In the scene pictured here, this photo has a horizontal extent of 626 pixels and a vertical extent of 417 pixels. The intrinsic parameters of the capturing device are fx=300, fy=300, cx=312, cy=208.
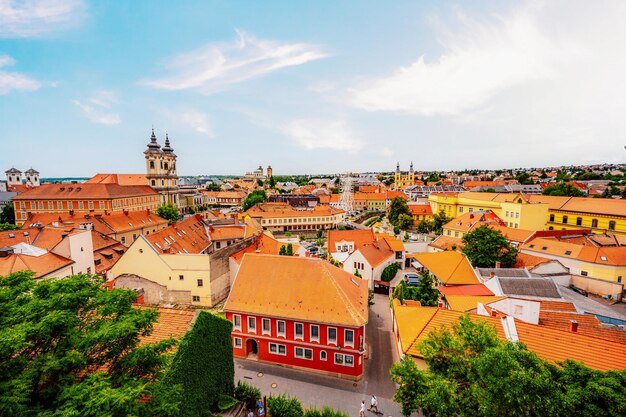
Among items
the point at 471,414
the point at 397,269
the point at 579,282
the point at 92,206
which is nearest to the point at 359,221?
the point at 397,269

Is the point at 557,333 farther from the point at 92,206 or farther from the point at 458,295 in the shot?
the point at 92,206

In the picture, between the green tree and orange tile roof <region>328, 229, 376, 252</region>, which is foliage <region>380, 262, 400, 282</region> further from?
the green tree

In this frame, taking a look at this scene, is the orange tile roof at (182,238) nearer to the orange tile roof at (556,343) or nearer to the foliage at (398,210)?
the orange tile roof at (556,343)

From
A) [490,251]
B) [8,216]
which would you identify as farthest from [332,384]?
[8,216]

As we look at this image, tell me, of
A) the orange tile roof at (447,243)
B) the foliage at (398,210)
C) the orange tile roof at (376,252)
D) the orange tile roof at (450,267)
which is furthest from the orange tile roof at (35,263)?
the foliage at (398,210)

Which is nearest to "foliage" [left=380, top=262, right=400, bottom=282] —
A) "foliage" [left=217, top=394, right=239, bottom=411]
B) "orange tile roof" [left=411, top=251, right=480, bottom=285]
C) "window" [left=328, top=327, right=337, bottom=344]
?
"orange tile roof" [left=411, top=251, right=480, bottom=285]

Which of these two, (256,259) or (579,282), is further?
(579,282)
